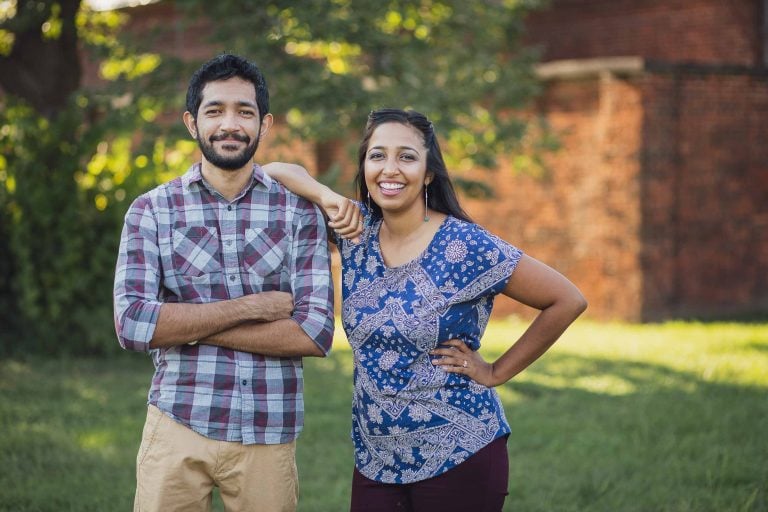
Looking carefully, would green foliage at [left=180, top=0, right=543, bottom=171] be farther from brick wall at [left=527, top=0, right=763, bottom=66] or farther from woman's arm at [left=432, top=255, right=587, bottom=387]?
woman's arm at [left=432, top=255, right=587, bottom=387]

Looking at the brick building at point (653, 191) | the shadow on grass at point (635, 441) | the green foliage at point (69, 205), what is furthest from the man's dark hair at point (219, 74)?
the brick building at point (653, 191)

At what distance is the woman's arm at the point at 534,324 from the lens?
3.28 metres

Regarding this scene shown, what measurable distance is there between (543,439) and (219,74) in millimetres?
4599

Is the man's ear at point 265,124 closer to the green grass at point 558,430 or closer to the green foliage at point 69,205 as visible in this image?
the green grass at point 558,430

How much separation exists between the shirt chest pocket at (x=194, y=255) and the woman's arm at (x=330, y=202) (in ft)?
1.20

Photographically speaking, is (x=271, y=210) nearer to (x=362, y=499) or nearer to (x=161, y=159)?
(x=362, y=499)

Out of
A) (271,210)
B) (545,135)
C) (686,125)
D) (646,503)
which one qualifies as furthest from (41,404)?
(686,125)

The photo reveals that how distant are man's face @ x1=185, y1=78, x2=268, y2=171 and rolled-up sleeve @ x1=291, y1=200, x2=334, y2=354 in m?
0.31

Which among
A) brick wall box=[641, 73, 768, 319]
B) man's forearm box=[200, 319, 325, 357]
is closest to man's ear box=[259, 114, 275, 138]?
man's forearm box=[200, 319, 325, 357]

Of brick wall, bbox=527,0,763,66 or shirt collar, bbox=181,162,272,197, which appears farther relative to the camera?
brick wall, bbox=527,0,763,66

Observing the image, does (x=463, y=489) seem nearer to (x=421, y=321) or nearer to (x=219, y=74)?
(x=421, y=321)

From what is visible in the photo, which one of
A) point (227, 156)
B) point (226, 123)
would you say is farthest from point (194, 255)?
point (226, 123)

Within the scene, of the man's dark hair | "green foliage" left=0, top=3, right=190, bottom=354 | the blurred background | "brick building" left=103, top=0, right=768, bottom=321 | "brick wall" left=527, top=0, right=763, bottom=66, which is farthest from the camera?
"brick wall" left=527, top=0, right=763, bottom=66

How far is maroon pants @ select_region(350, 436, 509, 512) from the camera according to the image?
10.5 ft
